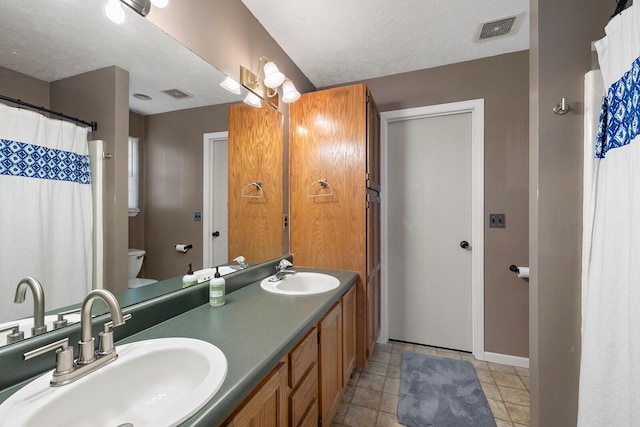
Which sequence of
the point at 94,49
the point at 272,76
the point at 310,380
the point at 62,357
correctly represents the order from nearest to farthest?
the point at 62,357 < the point at 94,49 < the point at 310,380 < the point at 272,76

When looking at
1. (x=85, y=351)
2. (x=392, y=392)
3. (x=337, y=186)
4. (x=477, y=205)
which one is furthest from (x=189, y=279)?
(x=477, y=205)

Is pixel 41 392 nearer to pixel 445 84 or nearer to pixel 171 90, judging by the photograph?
pixel 171 90

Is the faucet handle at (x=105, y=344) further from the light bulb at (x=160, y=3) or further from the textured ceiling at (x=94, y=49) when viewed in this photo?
the light bulb at (x=160, y=3)

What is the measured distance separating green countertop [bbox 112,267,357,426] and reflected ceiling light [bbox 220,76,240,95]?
1.12 meters

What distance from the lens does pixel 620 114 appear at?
903 millimetres

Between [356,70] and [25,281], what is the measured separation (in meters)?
2.45

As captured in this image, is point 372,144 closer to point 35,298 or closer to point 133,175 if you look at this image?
point 133,175

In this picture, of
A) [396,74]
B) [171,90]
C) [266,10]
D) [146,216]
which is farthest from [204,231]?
[396,74]

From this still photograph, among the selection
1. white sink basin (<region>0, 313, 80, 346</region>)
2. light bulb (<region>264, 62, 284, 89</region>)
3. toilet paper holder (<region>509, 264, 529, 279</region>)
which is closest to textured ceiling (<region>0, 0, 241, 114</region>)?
light bulb (<region>264, 62, 284, 89</region>)

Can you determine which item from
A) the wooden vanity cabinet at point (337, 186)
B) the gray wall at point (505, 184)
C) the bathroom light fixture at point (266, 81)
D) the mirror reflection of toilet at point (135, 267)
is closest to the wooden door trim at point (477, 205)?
the gray wall at point (505, 184)

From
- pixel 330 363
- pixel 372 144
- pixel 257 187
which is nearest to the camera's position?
pixel 330 363

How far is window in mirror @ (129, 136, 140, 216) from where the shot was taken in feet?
3.21

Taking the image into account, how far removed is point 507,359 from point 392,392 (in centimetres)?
105

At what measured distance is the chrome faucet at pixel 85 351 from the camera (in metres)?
0.62
